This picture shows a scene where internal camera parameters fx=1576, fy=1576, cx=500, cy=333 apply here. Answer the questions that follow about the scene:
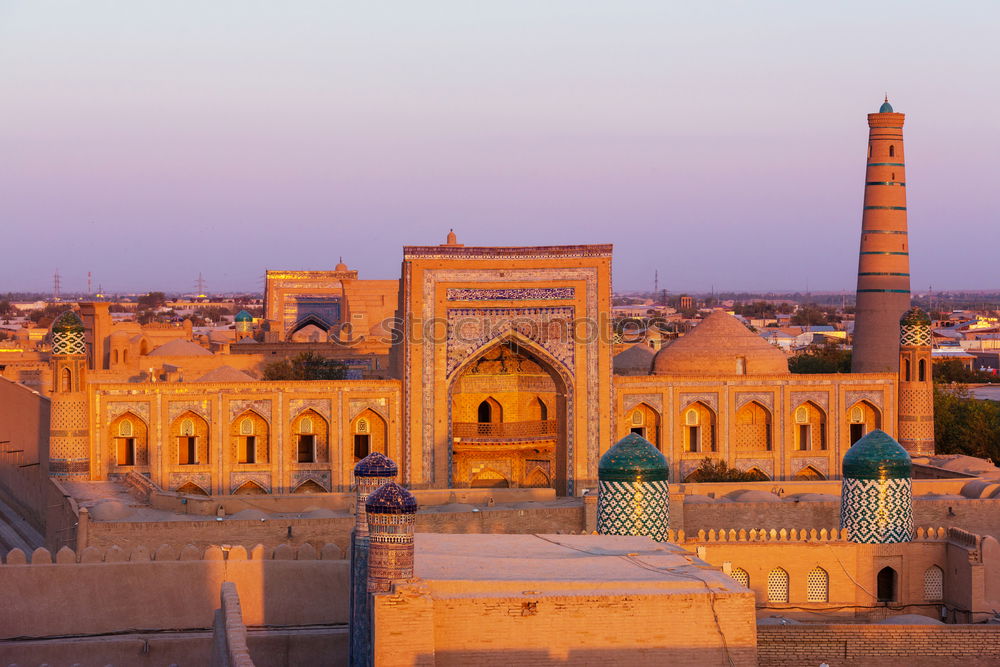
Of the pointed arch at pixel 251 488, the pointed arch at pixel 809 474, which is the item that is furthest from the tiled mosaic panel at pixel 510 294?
the pointed arch at pixel 809 474

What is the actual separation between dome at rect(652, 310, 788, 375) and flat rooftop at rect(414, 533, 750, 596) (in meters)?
15.6

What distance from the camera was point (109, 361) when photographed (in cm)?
3806

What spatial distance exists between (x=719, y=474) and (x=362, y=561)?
16.3 metres

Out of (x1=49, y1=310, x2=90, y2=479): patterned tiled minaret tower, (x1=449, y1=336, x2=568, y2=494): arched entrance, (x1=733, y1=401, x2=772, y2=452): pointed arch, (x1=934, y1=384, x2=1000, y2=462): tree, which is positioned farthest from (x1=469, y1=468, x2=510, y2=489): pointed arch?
(x1=934, y1=384, x2=1000, y2=462): tree

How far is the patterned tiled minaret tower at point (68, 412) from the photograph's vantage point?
2534 cm

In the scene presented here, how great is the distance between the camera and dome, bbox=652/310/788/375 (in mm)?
29906

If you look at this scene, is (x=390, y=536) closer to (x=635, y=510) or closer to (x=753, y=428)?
(x=635, y=510)

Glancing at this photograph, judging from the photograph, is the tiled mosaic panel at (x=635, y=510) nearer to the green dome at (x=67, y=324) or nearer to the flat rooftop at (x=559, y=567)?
the flat rooftop at (x=559, y=567)

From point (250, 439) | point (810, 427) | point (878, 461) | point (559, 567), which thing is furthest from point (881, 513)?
point (250, 439)

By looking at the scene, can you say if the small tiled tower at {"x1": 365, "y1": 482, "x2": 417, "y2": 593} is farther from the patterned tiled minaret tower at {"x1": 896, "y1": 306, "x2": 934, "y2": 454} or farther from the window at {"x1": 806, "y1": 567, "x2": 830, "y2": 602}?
the patterned tiled minaret tower at {"x1": 896, "y1": 306, "x2": 934, "y2": 454}

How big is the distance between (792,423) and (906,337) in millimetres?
2619

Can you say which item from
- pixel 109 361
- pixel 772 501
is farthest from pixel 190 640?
pixel 109 361

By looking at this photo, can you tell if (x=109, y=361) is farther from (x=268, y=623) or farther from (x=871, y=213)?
(x=268, y=623)

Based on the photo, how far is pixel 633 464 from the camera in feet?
52.8
